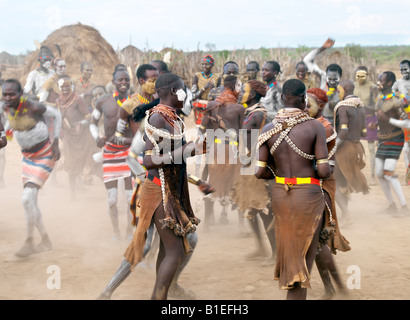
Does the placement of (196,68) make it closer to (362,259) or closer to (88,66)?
(88,66)

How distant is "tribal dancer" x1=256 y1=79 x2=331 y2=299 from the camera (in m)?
4.04

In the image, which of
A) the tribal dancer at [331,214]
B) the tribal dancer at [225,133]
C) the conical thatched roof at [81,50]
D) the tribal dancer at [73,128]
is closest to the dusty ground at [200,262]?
the tribal dancer at [331,214]

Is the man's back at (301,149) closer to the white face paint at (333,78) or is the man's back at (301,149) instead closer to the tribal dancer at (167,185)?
the tribal dancer at (167,185)

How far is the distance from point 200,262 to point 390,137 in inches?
168

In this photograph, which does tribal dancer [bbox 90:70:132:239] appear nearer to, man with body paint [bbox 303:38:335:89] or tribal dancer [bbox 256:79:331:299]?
man with body paint [bbox 303:38:335:89]

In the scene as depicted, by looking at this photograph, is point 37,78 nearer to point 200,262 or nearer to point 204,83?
point 204,83

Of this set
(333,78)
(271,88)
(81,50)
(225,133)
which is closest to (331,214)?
(225,133)

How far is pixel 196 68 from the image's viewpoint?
867 inches

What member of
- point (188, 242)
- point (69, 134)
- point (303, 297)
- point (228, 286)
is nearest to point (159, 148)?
point (188, 242)

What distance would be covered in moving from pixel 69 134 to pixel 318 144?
7.21 metres

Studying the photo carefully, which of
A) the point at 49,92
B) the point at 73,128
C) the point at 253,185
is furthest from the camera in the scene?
the point at 49,92

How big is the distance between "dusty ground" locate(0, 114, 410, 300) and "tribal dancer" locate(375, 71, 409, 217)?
473mm

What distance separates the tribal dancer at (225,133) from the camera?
741 centimetres

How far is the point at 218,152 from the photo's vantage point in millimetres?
7703
